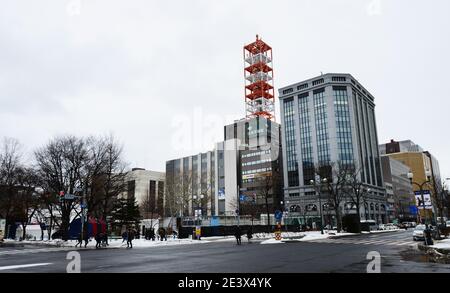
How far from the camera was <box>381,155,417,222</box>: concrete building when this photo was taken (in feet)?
471

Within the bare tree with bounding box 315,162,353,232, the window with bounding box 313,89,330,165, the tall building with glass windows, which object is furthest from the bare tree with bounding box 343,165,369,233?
the window with bounding box 313,89,330,165

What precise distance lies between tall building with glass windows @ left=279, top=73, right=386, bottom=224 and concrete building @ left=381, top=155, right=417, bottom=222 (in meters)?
15.5

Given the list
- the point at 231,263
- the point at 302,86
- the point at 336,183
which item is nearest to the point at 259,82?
the point at 302,86

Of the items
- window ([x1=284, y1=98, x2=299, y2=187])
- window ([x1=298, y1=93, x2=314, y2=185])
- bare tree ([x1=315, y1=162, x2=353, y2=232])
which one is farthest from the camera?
window ([x1=284, y1=98, x2=299, y2=187])

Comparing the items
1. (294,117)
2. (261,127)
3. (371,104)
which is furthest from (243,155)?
(371,104)

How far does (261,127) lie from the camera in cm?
13288

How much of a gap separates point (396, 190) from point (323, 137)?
6567 centimetres

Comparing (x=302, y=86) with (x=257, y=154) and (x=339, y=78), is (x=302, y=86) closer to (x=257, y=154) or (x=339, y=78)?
(x=339, y=78)

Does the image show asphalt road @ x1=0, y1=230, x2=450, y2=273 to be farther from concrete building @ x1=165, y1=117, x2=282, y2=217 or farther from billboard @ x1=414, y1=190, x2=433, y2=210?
concrete building @ x1=165, y1=117, x2=282, y2=217

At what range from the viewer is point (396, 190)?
159 metres

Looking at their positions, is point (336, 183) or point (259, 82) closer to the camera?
point (336, 183)

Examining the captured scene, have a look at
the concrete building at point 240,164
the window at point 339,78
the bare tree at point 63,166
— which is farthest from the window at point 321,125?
the bare tree at point 63,166

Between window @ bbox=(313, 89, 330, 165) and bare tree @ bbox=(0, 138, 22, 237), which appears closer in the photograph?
bare tree @ bbox=(0, 138, 22, 237)
